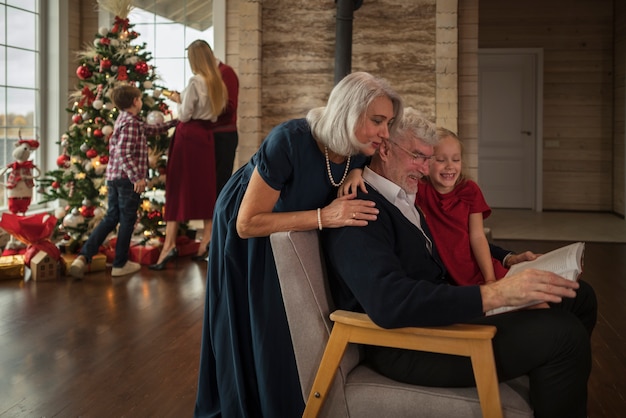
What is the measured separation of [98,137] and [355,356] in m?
4.71

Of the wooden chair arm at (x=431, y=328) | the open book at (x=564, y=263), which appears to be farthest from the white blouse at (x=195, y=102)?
the wooden chair arm at (x=431, y=328)

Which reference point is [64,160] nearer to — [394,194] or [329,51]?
[329,51]

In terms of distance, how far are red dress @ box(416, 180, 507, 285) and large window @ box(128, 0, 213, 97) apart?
6069 millimetres

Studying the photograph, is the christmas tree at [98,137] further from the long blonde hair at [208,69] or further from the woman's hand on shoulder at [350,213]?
the woman's hand on shoulder at [350,213]

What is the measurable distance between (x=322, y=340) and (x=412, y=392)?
0.96ft

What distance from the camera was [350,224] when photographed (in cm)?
213

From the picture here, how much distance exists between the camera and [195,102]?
6258 millimetres

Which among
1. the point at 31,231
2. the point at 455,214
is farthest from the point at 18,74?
the point at 455,214

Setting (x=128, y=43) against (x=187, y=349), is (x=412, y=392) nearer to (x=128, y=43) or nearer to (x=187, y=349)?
(x=187, y=349)

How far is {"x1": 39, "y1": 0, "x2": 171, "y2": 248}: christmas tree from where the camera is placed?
6.36 m

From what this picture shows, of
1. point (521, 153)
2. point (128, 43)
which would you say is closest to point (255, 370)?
point (128, 43)

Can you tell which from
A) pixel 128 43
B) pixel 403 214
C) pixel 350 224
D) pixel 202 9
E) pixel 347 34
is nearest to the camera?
pixel 350 224

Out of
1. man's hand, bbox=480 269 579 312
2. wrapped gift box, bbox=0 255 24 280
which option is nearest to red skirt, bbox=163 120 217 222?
wrapped gift box, bbox=0 255 24 280

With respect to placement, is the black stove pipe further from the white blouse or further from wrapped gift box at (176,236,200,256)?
wrapped gift box at (176,236,200,256)
